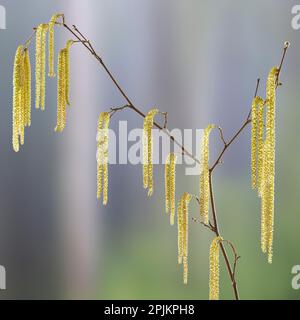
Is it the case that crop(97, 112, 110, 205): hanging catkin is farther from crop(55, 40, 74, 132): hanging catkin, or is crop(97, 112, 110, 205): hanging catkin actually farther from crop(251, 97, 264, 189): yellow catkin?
crop(251, 97, 264, 189): yellow catkin

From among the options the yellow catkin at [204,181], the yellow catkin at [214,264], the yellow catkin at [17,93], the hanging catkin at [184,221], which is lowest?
the yellow catkin at [214,264]

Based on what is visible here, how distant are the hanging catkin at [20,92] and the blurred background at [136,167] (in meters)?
0.83

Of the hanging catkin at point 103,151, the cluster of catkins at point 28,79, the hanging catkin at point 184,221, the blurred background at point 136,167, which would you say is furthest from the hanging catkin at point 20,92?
the blurred background at point 136,167

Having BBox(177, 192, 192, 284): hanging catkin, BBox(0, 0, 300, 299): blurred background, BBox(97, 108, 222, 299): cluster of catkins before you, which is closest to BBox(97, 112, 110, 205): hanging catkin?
BBox(97, 108, 222, 299): cluster of catkins

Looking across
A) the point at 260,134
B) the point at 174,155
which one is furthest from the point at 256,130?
the point at 174,155

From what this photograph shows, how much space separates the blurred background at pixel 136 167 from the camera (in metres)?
1.57

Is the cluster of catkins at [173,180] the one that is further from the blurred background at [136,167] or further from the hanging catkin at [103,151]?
the blurred background at [136,167]

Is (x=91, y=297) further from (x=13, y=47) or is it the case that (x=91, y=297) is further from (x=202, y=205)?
(x=202, y=205)

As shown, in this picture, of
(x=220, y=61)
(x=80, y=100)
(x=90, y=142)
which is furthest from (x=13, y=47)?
(x=220, y=61)

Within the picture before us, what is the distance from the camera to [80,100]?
1.60 metres
